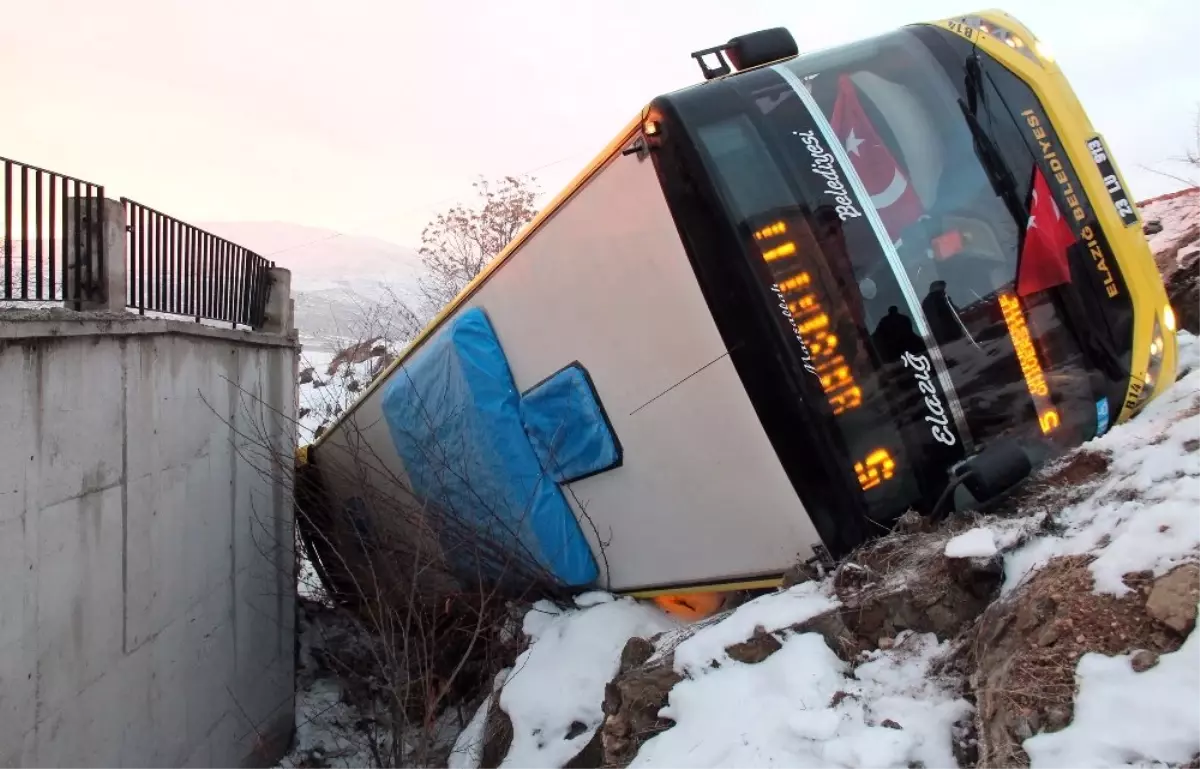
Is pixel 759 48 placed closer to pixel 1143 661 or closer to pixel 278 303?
pixel 1143 661

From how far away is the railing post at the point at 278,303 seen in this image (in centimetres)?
669

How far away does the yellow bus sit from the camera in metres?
2.83

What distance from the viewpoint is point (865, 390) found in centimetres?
283

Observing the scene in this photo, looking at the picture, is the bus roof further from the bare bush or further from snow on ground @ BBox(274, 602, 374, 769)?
snow on ground @ BBox(274, 602, 374, 769)

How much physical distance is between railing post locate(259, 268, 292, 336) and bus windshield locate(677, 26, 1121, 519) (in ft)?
16.2

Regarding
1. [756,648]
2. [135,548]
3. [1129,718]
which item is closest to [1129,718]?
[1129,718]

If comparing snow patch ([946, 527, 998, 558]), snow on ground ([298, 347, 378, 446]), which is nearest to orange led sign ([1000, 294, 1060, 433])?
snow patch ([946, 527, 998, 558])

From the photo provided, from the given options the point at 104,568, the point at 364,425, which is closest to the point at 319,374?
the point at 364,425

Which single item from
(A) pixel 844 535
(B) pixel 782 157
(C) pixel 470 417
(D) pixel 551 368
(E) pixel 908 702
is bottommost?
(E) pixel 908 702

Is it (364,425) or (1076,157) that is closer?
(1076,157)

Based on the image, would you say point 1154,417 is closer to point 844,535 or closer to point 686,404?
point 844,535

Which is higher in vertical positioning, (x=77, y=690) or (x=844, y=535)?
(x=844, y=535)

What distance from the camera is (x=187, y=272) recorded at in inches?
192

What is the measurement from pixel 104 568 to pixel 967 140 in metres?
4.26
